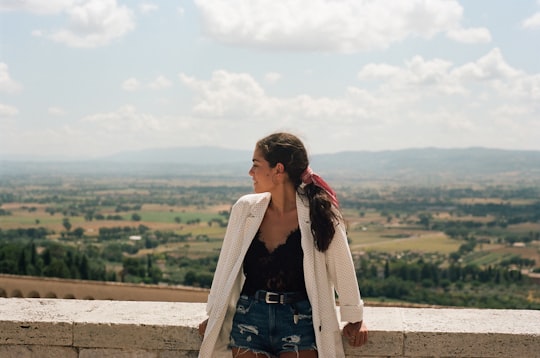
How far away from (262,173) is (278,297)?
540 mm

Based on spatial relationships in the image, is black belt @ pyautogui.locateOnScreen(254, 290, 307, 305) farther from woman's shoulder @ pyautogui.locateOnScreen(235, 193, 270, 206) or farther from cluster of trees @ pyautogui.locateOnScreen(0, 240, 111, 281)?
cluster of trees @ pyautogui.locateOnScreen(0, 240, 111, 281)

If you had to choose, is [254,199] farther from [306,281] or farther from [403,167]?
[403,167]

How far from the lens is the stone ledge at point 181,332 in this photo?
10.1 feet

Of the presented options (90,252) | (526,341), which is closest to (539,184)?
(90,252)

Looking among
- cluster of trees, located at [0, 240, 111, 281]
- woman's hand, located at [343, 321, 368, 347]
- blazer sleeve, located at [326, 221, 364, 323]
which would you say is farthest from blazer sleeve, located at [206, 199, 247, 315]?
cluster of trees, located at [0, 240, 111, 281]

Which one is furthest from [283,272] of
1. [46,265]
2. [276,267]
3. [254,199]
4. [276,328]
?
[46,265]

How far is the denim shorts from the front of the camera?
291 centimetres

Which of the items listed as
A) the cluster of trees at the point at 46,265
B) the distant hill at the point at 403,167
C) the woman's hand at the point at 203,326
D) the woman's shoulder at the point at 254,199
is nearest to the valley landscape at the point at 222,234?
the cluster of trees at the point at 46,265

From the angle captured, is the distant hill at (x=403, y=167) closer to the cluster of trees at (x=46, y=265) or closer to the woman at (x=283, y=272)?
the cluster of trees at (x=46, y=265)

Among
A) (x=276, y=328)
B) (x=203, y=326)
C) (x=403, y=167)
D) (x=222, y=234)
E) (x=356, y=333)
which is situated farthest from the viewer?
(x=403, y=167)

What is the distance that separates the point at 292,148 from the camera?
3.04 metres

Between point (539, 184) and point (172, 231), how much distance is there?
74146 mm

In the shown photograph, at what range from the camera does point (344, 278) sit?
116 inches

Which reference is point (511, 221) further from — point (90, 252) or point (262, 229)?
point (262, 229)
